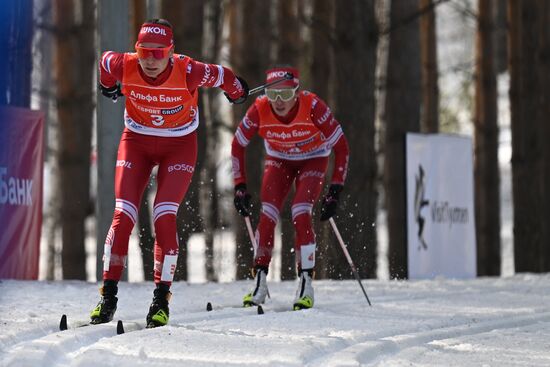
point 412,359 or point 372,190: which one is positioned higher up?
point 372,190

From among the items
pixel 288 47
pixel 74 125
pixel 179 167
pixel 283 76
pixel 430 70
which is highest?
pixel 288 47

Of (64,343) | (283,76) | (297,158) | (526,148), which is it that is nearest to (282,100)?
(283,76)

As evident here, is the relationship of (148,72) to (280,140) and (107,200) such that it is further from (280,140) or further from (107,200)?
(107,200)

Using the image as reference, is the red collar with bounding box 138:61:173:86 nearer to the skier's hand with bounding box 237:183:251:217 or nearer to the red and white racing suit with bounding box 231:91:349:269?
the red and white racing suit with bounding box 231:91:349:269

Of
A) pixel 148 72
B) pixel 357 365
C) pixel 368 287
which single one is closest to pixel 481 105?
pixel 368 287

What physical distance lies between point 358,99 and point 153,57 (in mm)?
6642

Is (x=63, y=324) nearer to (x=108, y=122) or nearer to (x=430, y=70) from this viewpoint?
(x=108, y=122)

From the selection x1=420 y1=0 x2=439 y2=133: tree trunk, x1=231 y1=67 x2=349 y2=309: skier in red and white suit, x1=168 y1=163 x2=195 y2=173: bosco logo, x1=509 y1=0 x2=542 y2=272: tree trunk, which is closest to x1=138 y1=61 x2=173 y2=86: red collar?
x1=168 y1=163 x2=195 y2=173: bosco logo

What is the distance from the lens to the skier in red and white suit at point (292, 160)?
928cm

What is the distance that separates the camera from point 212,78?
807 centimetres

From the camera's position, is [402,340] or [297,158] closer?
[402,340]

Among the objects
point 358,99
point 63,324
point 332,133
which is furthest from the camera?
point 358,99

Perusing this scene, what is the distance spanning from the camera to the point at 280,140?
9.59 metres

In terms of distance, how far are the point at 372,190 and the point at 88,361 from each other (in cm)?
857
